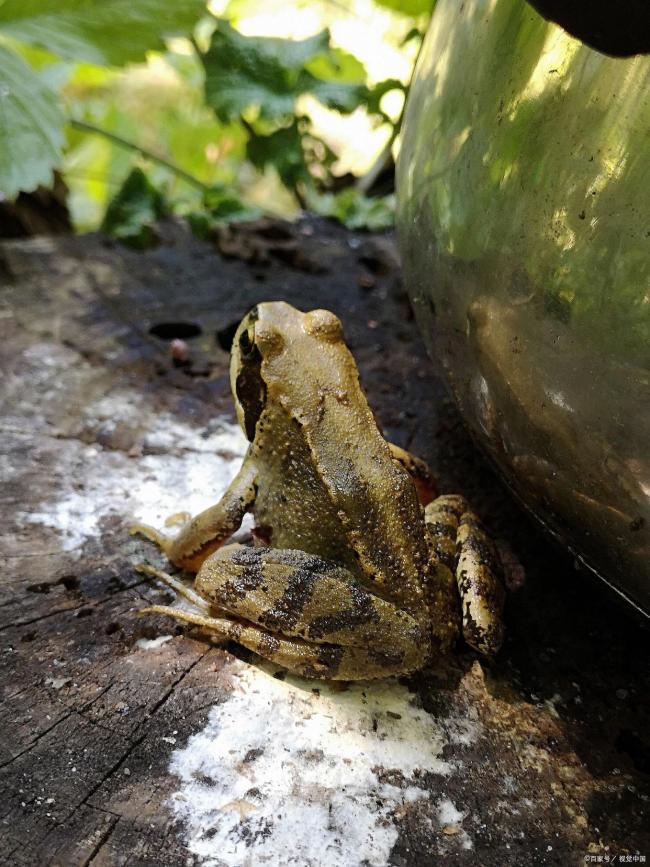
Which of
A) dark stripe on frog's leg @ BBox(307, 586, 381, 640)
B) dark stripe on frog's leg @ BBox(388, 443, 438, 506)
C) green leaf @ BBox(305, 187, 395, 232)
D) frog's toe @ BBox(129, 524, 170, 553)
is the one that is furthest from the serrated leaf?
dark stripe on frog's leg @ BBox(307, 586, 381, 640)

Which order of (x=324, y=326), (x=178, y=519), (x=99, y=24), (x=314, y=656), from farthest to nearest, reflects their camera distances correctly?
(x=99, y=24), (x=324, y=326), (x=178, y=519), (x=314, y=656)

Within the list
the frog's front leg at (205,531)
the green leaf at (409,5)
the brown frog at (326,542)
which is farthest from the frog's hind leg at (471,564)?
the green leaf at (409,5)

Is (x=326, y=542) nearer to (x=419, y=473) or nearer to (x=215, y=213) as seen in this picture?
(x=419, y=473)

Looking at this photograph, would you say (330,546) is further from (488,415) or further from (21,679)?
(21,679)

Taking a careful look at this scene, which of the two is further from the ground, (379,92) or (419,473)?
(379,92)

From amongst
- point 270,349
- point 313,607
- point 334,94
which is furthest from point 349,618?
point 334,94

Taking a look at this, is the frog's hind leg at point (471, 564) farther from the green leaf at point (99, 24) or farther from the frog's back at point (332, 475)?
the green leaf at point (99, 24)

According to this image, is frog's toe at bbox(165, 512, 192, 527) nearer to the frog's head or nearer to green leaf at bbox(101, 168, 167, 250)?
the frog's head

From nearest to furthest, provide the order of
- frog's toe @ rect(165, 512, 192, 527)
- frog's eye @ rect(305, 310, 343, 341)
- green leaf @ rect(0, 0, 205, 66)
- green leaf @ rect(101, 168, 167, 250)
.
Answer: frog's toe @ rect(165, 512, 192, 527) → frog's eye @ rect(305, 310, 343, 341) → green leaf @ rect(0, 0, 205, 66) → green leaf @ rect(101, 168, 167, 250)
